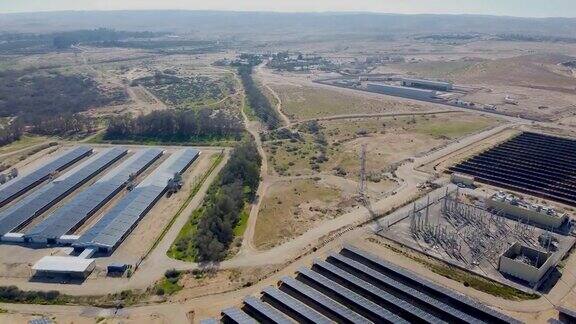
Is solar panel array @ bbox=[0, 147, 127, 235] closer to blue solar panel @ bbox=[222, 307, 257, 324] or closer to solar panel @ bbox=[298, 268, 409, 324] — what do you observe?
blue solar panel @ bbox=[222, 307, 257, 324]

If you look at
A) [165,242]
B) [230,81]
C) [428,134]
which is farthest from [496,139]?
[230,81]

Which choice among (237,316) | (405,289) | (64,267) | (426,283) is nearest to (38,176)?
(64,267)

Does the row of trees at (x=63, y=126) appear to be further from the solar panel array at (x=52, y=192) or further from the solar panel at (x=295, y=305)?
the solar panel at (x=295, y=305)

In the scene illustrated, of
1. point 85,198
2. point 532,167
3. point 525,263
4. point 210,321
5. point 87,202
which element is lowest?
point 210,321

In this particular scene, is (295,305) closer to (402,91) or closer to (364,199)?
(364,199)

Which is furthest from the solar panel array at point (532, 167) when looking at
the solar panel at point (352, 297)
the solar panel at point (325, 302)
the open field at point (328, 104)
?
the solar panel at point (325, 302)

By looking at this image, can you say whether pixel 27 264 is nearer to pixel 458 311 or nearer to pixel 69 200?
pixel 69 200

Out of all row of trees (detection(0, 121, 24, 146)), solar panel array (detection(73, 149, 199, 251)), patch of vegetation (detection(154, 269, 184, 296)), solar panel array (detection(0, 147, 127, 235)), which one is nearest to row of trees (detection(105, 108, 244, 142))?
solar panel array (detection(0, 147, 127, 235))
